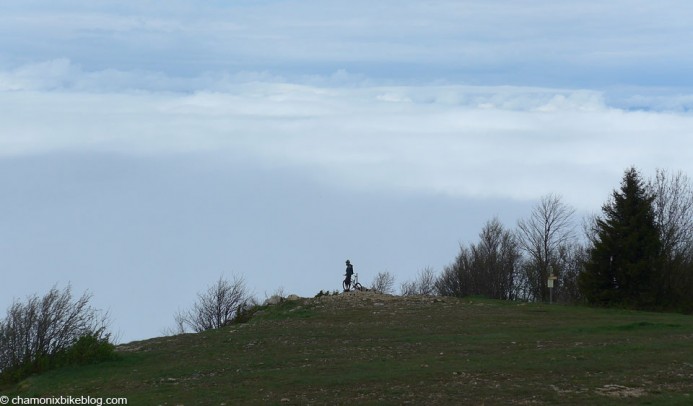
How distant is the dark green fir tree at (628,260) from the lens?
4272 centimetres

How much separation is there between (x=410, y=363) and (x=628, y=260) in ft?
83.0

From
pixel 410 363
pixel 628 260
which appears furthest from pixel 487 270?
pixel 410 363

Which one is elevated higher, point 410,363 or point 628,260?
point 628,260

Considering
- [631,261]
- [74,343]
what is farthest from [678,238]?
[74,343]

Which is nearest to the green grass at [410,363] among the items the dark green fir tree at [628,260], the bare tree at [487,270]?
the dark green fir tree at [628,260]

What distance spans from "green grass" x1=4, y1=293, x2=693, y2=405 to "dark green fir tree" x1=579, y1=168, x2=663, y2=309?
22.4 feet

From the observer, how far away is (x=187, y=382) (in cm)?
2111

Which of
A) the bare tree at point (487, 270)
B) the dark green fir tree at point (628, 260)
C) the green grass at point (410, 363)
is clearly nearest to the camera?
the green grass at point (410, 363)

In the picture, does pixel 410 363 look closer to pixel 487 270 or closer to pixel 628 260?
pixel 628 260

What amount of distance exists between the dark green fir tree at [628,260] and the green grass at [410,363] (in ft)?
22.4

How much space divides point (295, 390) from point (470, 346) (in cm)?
773

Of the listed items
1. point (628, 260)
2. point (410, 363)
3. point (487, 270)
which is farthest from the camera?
point (487, 270)

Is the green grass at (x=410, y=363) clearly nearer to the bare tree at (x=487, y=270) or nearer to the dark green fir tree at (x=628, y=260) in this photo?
the dark green fir tree at (x=628, y=260)

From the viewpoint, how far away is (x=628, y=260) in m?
43.0
